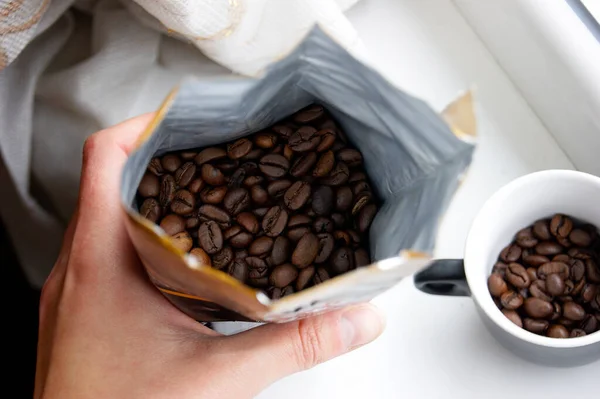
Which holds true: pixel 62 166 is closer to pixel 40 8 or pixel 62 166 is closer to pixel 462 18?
pixel 40 8

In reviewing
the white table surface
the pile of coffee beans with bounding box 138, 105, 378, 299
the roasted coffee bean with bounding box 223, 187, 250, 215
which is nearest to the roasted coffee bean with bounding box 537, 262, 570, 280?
the white table surface

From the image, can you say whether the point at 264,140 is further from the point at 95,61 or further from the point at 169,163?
the point at 95,61

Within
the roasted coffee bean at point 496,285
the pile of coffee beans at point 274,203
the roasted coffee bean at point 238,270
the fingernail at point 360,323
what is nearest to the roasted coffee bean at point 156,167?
the pile of coffee beans at point 274,203

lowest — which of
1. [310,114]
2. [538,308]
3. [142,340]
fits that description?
[142,340]

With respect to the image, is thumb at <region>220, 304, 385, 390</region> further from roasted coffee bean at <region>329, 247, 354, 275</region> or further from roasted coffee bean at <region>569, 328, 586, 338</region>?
roasted coffee bean at <region>569, 328, 586, 338</region>

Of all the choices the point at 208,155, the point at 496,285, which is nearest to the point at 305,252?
the point at 208,155

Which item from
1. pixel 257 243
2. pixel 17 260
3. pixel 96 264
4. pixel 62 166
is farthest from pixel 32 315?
pixel 257 243
